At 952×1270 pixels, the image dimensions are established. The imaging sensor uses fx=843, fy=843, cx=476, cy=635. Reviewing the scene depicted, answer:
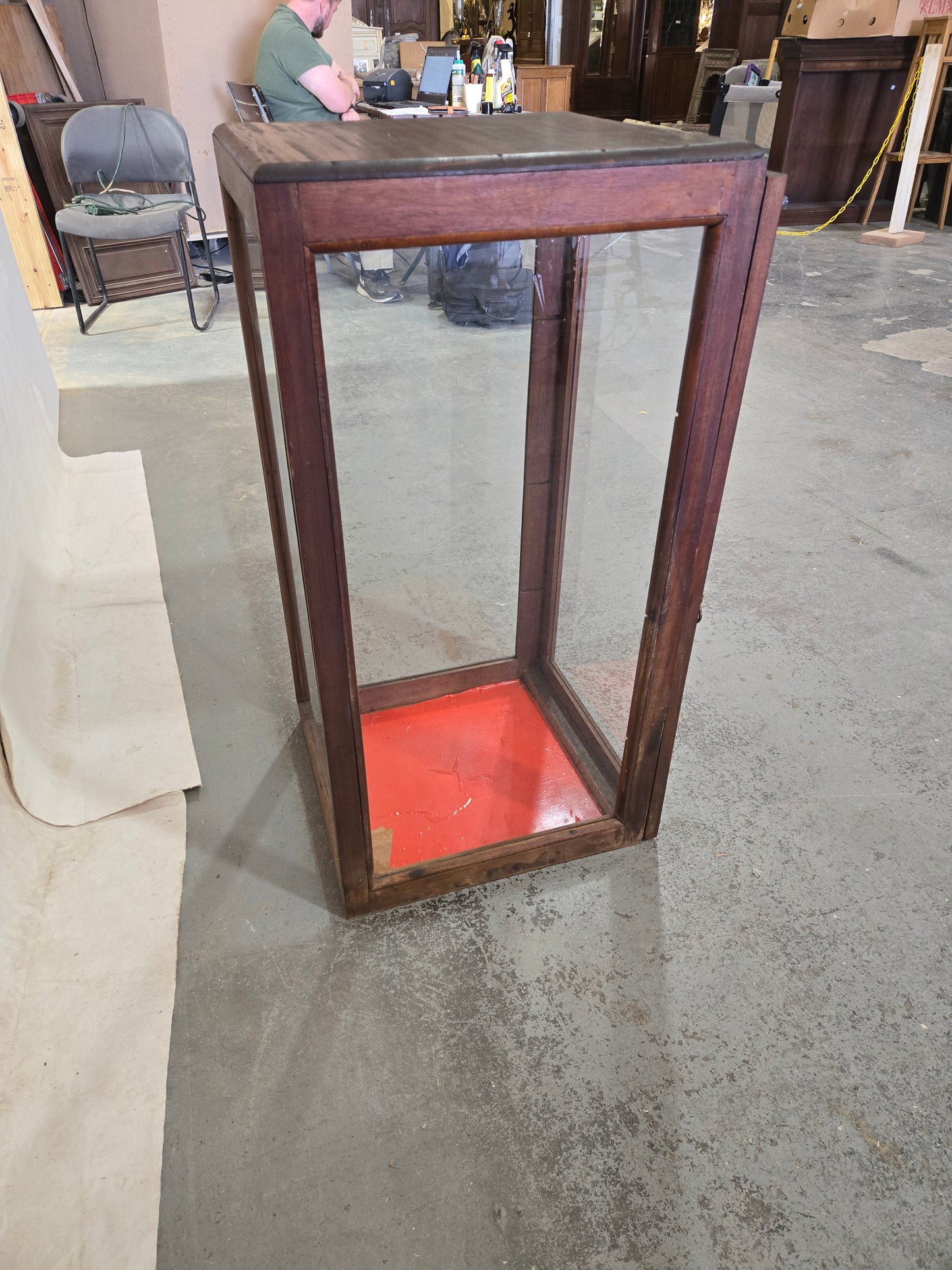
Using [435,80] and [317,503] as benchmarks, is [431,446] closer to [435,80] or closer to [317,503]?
[317,503]

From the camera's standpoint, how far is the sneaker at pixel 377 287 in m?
0.88

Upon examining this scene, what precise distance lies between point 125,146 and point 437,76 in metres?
1.58

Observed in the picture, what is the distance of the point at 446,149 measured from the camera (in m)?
0.82

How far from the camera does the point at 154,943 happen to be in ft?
3.93

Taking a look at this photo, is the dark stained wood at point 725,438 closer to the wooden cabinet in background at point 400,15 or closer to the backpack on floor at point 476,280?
the backpack on floor at point 476,280

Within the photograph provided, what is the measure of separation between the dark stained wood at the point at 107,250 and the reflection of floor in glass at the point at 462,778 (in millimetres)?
3271

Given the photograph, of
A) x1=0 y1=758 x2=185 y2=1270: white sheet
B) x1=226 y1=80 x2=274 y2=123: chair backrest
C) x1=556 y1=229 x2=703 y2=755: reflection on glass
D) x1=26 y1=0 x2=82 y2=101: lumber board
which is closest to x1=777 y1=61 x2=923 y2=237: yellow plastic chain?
x1=226 y1=80 x2=274 y2=123: chair backrest

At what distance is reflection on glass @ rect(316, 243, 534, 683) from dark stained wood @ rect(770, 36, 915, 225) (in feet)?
17.5

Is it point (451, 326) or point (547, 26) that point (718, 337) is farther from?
point (547, 26)

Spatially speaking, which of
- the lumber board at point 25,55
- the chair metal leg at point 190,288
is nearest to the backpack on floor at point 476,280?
the chair metal leg at point 190,288

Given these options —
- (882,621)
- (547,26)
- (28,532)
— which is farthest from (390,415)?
(547,26)

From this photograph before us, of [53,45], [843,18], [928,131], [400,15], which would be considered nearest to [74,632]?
[53,45]

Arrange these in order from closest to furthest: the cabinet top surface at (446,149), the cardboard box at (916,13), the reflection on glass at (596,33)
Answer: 1. the cabinet top surface at (446,149)
2. the cardboard box at (916,13)
3. the reflection on glass at (596,33)

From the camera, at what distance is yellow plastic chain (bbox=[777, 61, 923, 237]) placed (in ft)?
17.0
